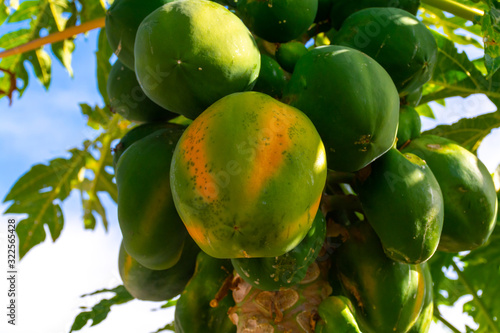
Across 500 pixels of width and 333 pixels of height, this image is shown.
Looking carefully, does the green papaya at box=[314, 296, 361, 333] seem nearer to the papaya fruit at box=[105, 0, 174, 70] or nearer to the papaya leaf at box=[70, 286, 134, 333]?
the papaya fruit at box=[105, 0, 174, 70]

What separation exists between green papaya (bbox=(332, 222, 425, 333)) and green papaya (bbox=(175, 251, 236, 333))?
0.39 m

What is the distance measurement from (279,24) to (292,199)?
70 centimetres

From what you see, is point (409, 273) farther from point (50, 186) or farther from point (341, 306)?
point (50, 186)

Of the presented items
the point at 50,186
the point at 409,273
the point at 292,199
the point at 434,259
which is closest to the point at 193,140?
the point at 292,199

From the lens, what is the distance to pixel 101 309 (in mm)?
2096

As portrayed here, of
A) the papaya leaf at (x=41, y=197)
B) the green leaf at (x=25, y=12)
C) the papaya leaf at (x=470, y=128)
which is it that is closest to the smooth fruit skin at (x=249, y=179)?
the papaya leaf at (x=470, y=128)

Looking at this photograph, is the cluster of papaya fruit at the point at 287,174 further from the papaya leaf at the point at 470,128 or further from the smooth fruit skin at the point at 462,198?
the papaya leaf at the point at 470,128

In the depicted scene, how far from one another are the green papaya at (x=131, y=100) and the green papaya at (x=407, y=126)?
0.80 m

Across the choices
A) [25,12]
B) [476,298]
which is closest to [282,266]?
[476,298]

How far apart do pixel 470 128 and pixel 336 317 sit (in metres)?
1.49

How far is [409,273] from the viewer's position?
137cm

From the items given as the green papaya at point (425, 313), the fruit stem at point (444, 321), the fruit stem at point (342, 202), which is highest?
the fruit stem at point (342, 202)

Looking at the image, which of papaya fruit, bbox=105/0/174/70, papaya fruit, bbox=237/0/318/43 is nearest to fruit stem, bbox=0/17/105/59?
papaya fruit, bbox=105/0/174/70

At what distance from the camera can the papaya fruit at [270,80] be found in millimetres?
1396
